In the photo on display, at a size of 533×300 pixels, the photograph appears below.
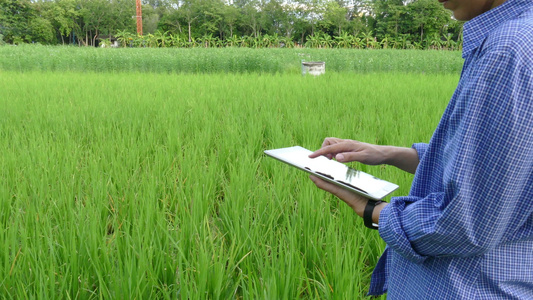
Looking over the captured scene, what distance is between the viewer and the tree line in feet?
124

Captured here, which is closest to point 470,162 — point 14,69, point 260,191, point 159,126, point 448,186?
point 448,186

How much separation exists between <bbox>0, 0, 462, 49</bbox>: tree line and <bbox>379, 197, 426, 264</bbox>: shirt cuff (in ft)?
126

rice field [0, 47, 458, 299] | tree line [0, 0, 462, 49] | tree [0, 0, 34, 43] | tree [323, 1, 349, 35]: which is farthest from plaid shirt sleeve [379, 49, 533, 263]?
tree [0, 0, 34, 43]

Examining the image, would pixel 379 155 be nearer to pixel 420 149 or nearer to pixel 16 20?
pixel 420 149

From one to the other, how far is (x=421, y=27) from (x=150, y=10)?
30623mm

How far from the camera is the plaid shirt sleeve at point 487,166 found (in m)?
0.54

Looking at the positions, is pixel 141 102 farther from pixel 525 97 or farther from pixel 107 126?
pixel 525 97

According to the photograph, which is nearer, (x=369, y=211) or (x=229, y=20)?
(x=369, y=211)

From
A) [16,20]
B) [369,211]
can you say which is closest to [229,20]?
[16,20]

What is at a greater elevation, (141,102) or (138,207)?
(141,102)

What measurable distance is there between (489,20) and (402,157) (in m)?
0.44

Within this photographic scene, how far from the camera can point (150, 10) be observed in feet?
157

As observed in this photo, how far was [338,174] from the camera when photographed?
94cm

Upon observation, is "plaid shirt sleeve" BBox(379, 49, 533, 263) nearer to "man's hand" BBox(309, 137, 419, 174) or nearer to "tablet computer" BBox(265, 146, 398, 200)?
"tablet computer" BBox(265, 146, 398, 200)
